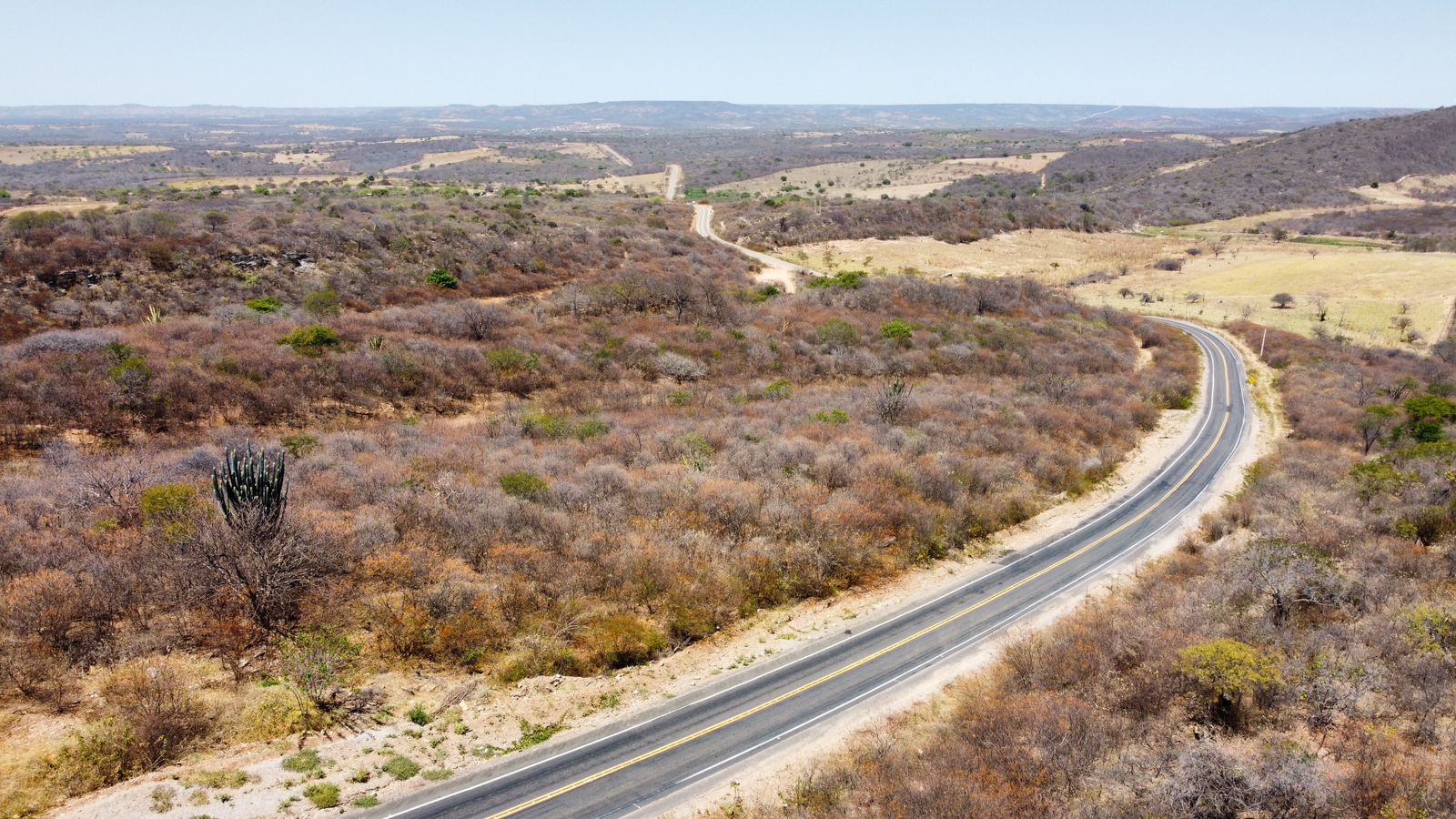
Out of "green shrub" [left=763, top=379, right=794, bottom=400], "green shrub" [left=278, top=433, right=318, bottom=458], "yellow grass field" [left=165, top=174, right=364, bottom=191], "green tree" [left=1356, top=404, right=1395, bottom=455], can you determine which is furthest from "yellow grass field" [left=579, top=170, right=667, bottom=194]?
"green tree" [left=1356, top=404, right=1395, bottom=455]

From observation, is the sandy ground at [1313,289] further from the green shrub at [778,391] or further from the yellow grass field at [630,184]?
the yellow grass field at [630,184]

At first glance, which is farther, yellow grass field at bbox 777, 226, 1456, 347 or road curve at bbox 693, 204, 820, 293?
road curve at bbox 693, 204, 820, 293

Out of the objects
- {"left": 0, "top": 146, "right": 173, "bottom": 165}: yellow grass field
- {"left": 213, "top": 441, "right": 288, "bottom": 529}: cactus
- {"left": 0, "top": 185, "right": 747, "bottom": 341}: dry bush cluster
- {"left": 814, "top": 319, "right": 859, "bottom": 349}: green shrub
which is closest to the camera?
{"left": 213, "top": 441, "right": 288, "bottom": 529}: cactus

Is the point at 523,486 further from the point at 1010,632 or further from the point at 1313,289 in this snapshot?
the point at 1313,289

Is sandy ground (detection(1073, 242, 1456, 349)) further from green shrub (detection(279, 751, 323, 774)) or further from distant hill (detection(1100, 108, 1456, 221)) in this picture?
green shrub (detection(279, 751, 323, 774))

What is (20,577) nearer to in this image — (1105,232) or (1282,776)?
(1282,776)

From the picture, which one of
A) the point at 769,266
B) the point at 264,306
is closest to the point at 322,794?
the point at 264,306

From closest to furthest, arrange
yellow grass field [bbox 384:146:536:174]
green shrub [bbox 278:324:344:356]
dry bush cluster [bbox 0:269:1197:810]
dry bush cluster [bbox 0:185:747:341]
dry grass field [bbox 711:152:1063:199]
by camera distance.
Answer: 1. dry bush cluster [bbox 0:269:1197:810]
2. green shrub [bbox 278:324:344:356]
3. dry bush cluster [bbox 0:185:747:341]
4. dry grass field [bbox 711:152:1063:199]
5. yellow grass field [bbox 384:146:536:174]
